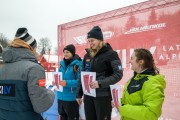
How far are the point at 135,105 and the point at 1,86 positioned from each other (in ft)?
3.79

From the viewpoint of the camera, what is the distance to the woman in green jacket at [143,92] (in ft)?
6.22

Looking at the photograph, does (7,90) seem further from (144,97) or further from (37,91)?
(144,97)

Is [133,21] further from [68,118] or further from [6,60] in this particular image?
[6,60]

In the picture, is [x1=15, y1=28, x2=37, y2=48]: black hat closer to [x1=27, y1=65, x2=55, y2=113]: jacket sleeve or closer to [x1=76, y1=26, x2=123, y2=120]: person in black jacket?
[x1=27, y1=65, x2=55, y2=113]: jacket sleeve

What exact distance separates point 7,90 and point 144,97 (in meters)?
1.13

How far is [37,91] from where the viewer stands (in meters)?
1.98

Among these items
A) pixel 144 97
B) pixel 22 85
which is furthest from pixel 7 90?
pixel 144 97

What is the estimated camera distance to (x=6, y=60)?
83.6 inches

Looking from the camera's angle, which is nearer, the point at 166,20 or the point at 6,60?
the point at 6,60

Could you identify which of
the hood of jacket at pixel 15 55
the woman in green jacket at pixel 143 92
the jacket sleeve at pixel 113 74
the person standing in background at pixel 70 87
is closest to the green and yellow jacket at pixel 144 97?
the woman in green jacket at pixel 143 92

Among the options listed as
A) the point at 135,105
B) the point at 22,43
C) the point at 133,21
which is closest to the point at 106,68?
the point at 135,105

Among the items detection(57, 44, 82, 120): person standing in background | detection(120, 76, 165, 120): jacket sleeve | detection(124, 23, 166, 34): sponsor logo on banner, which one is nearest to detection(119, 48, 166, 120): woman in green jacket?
detection(120, 76, 165, 120): jacket sleeve

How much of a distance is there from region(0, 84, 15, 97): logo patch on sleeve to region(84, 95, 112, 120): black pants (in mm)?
1166

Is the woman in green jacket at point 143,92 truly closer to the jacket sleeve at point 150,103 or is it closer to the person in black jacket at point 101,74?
the jacket sleeve at point 150,103
